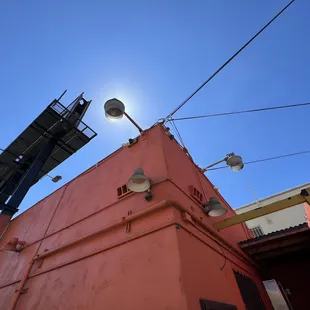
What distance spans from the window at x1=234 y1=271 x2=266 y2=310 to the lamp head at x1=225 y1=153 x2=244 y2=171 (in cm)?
323

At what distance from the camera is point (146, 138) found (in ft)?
20.4

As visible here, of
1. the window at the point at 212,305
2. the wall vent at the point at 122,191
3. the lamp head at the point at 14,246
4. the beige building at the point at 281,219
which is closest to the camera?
the window at the point at 212,305

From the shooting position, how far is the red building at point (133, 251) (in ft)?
11.0

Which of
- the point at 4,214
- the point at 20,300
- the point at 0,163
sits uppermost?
the point at 0,163

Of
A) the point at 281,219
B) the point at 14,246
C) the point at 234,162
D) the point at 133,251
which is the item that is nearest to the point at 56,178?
the point at 14,246

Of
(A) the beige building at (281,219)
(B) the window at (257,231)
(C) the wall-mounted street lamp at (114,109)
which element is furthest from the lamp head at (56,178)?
(A) the beige building at (281,219)

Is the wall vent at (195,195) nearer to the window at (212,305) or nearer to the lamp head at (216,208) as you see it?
the lamp head at (216,208)

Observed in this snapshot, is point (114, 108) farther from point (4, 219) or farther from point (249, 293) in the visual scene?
point (4, 219)

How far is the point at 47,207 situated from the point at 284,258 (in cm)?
910

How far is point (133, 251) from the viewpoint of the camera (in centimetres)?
386

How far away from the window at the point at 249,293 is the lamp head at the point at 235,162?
3.23 metres

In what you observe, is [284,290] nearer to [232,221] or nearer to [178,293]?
[232,221]

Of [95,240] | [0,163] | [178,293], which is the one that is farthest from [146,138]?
[0,163]

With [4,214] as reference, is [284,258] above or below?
below
